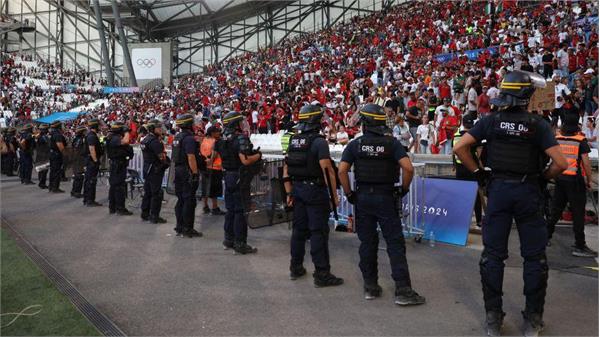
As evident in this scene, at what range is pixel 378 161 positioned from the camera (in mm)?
4703

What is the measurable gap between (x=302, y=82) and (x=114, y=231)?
18.2m

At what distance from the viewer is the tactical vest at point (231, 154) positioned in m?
6.85

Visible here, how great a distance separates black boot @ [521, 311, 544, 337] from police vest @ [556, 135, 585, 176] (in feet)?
10.1

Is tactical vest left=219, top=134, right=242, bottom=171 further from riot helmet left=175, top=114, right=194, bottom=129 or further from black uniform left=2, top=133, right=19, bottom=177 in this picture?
black uniform left=2, top=133, right=19, bottom=177

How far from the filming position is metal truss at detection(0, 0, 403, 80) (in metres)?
44.7

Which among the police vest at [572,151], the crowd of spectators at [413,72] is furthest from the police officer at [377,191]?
the crowd of spectators at [413,72]

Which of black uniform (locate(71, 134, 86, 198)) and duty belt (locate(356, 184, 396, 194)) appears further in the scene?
black uniform (locate(71, 134, 86, 198))

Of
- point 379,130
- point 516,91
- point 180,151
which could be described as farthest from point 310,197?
point 180,151

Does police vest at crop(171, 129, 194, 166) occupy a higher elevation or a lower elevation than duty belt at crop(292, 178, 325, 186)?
higher

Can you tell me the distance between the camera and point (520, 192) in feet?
12.6

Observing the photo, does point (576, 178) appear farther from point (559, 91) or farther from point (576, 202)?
point (559, 91)

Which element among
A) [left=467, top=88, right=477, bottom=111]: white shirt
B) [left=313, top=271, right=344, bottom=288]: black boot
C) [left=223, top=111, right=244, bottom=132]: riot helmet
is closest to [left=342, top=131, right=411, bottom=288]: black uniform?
[left=313, top=271, right=344, bottom=288]: black boot

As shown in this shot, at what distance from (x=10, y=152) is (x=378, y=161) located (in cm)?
1957

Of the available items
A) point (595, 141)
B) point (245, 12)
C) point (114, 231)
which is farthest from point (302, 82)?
point (245, 12)
